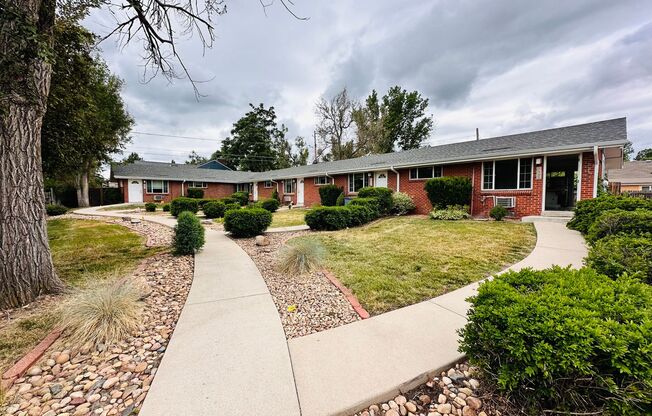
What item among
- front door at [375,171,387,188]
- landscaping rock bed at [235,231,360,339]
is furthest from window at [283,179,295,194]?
landscaping rock bed at [235,231,360,339]

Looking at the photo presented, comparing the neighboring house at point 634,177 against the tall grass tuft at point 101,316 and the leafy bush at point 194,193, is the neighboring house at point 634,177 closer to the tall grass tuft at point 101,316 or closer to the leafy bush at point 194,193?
the tall grass tuft at point 101,316

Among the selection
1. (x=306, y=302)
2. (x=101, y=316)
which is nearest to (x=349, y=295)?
(x=306, y=302)

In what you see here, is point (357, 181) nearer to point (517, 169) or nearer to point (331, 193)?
point (331, 193)

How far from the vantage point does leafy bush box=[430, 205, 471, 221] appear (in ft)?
34.4

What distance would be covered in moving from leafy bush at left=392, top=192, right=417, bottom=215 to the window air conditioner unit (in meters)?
3.62

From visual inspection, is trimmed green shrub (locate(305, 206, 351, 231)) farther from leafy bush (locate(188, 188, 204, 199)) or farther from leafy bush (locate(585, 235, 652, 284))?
leafy bush (locate(188, 188, 204, 199))

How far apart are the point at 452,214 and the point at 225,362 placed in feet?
34.4

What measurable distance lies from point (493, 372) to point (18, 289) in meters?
5.24

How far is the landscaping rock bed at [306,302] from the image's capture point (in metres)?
2.83

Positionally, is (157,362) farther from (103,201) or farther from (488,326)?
(103,201)

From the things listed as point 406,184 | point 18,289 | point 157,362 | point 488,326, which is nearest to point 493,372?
point 488,326

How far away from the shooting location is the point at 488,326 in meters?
1.72

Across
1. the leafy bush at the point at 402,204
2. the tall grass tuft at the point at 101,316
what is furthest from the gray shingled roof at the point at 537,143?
the tall grass tuft at the point at 101,316

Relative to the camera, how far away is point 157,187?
2330 centimetres
